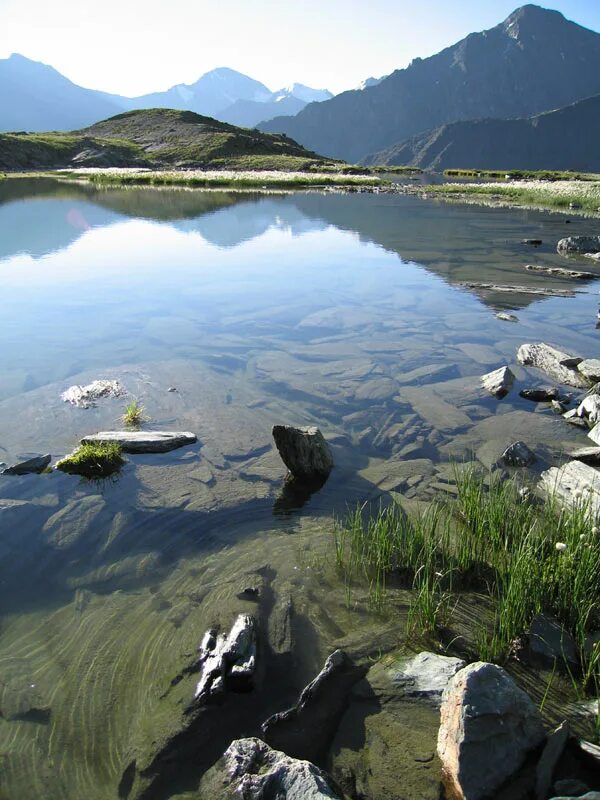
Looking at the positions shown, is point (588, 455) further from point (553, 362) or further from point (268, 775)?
point (268, 775)

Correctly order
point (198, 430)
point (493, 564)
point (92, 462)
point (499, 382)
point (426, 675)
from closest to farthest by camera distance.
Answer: point (426, 675), point (493, 564), point (92, 462), point (198, 430), point (499, 382)

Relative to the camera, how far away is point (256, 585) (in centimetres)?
677

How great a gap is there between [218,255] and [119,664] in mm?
26694

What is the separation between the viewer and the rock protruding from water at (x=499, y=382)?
1280cm

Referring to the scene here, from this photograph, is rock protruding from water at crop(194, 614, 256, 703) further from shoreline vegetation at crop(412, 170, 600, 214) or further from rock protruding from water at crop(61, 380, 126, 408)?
shoreline vegetation at crop(412, 170, 600, 214)

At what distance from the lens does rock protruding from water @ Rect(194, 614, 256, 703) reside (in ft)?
17.2

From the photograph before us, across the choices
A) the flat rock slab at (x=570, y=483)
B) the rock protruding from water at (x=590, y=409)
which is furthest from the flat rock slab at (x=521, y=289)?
the flat rock slab at (x=570, y=483)

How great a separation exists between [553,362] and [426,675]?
11423 mm

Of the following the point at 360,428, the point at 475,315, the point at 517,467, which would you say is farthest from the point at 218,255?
the point at 517,467

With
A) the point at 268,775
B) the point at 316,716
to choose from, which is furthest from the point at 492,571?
the point at 268,775

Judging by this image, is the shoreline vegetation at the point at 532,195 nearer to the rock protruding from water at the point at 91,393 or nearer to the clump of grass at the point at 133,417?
the rock protruding from water at the point at 91,393

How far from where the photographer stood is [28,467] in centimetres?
909

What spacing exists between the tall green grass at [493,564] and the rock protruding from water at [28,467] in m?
5.26

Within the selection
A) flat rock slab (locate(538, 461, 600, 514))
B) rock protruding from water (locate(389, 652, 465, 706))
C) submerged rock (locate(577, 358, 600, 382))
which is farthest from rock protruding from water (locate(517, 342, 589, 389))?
rock protruding from water (locate(389, 652, 465, 706))
